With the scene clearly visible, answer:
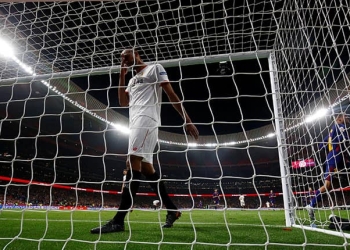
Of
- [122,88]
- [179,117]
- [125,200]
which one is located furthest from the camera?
[179,117]

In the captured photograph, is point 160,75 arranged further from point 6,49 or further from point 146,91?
point 6,49

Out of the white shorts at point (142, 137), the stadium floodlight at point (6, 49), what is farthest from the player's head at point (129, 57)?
the stadium floodlight at point (6, 49)

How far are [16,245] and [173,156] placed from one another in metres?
28.6

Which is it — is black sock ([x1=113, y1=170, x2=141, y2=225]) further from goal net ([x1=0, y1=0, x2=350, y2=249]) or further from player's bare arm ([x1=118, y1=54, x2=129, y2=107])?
player's bare arm ([x1=118, y1=54, x2=129, y2=107])

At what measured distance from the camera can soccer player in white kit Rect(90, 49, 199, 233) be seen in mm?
2664

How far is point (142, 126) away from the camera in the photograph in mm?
2785

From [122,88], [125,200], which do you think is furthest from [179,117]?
[125,200]

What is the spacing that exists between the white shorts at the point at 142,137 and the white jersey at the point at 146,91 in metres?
0.06

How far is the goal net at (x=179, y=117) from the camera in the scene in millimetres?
2523

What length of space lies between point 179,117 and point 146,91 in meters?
20.3

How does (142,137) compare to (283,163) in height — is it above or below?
above

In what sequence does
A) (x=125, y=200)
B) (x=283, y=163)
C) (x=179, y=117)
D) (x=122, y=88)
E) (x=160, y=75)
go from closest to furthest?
1. (x=125, y=200)
2. (x=160, y=75)
3. (x=122, y=88)
4. (x=283, y=163)
5. (x=179, y=117)

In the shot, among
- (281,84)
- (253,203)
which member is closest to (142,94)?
(281,84)

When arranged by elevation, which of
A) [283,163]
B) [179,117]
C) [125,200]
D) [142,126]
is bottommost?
[125,200]
